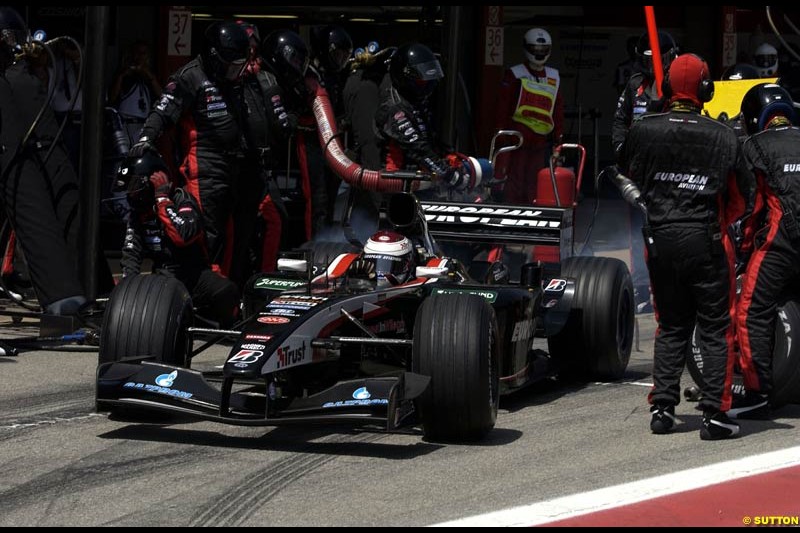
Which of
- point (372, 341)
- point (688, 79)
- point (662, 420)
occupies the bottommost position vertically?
point (662, 420)

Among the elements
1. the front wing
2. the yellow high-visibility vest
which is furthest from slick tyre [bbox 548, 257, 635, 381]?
the yellow high-visibility vest

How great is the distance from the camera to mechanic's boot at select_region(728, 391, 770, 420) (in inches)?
322

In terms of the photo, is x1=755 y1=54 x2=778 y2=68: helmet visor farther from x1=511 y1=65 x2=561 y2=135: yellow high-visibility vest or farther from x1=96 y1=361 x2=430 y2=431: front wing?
x1=96 y1=361 x2=430 y2=431: front wing

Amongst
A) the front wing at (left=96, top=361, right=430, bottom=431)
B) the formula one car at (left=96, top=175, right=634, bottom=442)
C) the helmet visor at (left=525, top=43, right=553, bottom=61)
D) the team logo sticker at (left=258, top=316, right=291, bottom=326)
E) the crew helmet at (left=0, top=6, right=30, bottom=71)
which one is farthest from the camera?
the helmet visor at (left=525, top=43, right=553, bottom=61)

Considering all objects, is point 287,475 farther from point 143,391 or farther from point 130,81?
point 130,81

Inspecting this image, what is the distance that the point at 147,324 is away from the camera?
25.1ft

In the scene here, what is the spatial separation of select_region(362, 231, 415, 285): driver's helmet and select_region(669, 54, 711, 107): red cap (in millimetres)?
1731

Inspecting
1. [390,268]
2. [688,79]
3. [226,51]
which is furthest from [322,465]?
[226,51]

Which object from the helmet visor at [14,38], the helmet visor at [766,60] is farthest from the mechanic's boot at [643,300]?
the helmet visor at [14,38]

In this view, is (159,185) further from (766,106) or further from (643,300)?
(643,300)

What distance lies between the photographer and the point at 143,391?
7.20m

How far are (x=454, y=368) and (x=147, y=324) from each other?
166 cm

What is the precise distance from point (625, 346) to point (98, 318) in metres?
3.82

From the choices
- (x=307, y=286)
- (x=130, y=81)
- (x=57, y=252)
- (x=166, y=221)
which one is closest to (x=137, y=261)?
(x=166, y=221)
